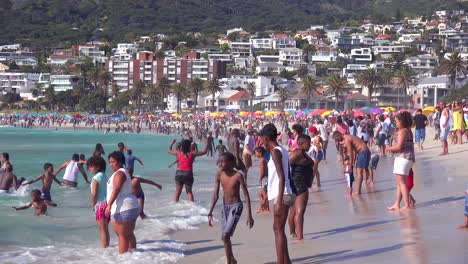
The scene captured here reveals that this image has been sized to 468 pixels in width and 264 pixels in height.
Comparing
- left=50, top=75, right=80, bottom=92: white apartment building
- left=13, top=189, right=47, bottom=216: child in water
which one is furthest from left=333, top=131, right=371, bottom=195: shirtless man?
left=50, top=75, right=80, bottom=92: white apartment building

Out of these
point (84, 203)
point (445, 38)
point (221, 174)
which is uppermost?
point (445, 38)

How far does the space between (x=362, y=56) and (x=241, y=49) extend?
2717 cm

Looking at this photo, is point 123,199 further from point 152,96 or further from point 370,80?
point 152,96

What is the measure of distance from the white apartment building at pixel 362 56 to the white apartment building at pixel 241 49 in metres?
23.4

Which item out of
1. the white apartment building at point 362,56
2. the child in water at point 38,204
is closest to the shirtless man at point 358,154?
the child in water at point 38,204

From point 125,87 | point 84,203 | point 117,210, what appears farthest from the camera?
point 125,87

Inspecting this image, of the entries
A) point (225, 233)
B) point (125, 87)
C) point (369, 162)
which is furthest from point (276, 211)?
point (125, 87)

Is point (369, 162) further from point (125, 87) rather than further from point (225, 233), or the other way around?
point (125, 87)

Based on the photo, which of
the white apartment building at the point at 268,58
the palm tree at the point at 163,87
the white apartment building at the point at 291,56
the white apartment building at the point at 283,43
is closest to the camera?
the palm tree at the point at 163,87

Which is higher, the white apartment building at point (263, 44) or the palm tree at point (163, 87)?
the white apartment building at point (263, 44)

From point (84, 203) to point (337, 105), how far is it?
256 ft

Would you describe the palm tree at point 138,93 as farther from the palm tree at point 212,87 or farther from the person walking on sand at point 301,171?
the person walking on sand at point 301,171

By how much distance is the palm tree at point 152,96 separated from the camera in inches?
4387

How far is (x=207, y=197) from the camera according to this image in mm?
15211
